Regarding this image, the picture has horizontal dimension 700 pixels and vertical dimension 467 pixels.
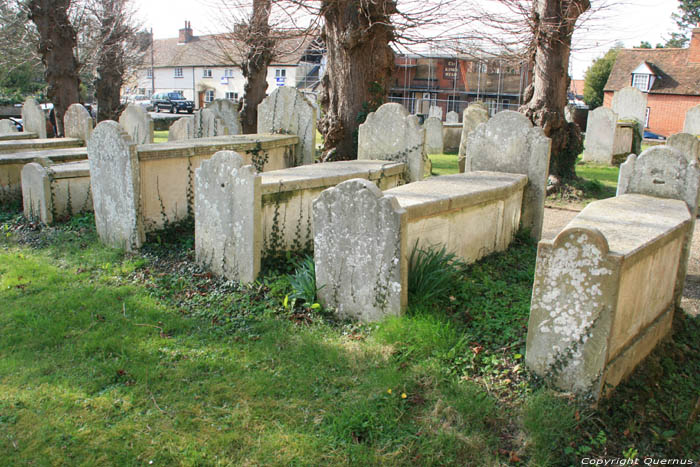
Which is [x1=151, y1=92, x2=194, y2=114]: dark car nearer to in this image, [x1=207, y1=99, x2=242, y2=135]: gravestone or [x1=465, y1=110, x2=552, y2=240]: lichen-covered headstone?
[x1=207, y1=99, x2=242, y2=135]: gravestone

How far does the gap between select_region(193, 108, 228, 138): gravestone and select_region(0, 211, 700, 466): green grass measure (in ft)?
17.5

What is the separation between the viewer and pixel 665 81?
117 feet

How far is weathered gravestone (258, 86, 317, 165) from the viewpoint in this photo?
9383mm

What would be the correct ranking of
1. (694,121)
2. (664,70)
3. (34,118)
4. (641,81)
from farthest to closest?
(664,70), (641,81), (694,121), (34,118)

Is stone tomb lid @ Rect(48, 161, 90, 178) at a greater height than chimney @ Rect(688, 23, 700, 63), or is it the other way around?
chimney @ Rect(688, 23, 700, 63)

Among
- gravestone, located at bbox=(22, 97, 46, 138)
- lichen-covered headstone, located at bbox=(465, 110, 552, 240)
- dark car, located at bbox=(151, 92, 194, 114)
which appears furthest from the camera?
dark car, located at bbox=(151, 92, 194, 114)

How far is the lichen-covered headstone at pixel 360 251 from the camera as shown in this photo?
4.76m

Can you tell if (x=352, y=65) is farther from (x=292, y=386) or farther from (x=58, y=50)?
(x=58, y=50)

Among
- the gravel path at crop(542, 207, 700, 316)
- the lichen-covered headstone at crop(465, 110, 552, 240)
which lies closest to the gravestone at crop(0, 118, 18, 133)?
the lichen-covered headstone at crop(465, 110, 552, 240)

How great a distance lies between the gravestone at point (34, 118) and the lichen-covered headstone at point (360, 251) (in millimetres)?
11008

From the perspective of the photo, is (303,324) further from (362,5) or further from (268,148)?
(362,5)

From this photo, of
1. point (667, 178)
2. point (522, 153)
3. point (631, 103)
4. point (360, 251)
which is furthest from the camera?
point (631, 103)

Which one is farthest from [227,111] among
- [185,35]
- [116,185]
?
[185,35]

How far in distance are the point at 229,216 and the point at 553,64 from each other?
8422 mm
